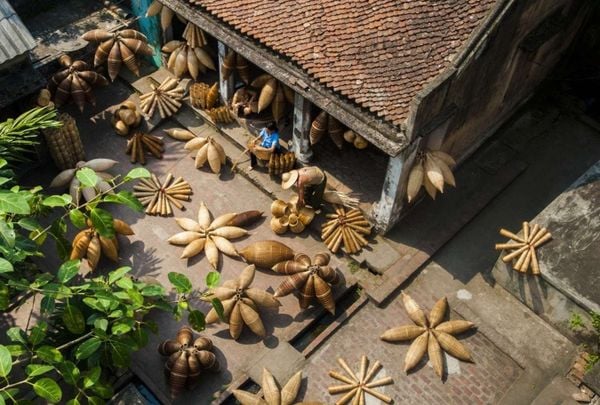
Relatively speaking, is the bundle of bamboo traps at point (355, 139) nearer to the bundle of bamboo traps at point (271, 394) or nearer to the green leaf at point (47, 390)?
the bundle of bamboo traps at point (271, 394)

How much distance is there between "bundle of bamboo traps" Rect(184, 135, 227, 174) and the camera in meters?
18.2

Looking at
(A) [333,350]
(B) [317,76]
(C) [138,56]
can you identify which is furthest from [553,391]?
(C) [138,56]

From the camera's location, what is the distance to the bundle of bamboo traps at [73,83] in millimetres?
18578

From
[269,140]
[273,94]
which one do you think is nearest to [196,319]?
[269,140]

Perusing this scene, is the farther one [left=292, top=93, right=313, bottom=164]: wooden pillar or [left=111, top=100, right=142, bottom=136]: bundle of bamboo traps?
[left=111, top=100, right=142, bottom=136]: bundle of bamboo traps

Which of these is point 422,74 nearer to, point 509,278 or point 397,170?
point 397,170

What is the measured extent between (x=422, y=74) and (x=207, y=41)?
26.8 ft

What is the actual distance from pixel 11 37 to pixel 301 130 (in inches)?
323

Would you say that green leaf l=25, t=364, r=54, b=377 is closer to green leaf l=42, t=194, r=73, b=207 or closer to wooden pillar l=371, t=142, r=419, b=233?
green leaf l=42, t=194, r=73, b=207

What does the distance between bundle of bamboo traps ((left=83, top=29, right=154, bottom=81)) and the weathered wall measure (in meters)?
9.98

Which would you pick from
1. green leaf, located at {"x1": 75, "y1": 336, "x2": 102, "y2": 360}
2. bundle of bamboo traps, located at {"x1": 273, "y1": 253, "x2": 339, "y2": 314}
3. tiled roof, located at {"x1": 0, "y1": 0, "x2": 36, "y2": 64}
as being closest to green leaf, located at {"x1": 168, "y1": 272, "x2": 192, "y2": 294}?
green leaf, located at {"x1": 75, "y1": 336, "x2": 102, "y2": 360}

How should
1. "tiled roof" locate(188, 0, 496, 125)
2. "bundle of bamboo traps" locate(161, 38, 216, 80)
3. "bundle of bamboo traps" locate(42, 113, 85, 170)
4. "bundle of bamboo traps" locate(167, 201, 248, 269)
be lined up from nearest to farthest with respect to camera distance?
"tiled roof" locate(188, 0, 496, 125)
"bundle of bamboo traps" locate(167, 201, 248, 269)
"bundle of bamboo traps" locate(42, 113, 85, 170)
"bundle of bamboo traps" locate(161, 38, 216, 80)

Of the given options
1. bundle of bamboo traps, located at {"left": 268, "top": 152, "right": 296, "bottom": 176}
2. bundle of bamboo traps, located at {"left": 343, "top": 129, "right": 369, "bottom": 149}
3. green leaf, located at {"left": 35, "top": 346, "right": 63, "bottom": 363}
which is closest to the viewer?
green leaf, located at {"left": 35, "top": 346, "right": 63, "bottom": 363}

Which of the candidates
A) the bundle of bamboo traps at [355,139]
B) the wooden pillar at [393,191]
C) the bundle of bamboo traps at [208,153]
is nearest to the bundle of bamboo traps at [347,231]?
the wooden pillar at [393,191]
